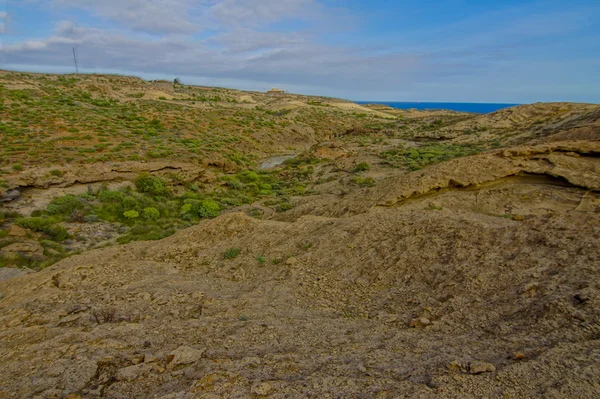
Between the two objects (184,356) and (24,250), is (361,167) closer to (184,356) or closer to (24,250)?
(24,250)

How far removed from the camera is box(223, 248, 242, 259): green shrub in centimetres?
835

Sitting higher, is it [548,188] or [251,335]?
[548,188]

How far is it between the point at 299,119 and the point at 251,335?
157 feet

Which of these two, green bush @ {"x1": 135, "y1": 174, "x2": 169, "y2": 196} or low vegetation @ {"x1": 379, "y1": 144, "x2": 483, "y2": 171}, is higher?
low vegetation @ {"x1": 379, "y1": 144, "x2": 483, "y2": 171}

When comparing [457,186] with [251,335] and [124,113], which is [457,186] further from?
[124,113]

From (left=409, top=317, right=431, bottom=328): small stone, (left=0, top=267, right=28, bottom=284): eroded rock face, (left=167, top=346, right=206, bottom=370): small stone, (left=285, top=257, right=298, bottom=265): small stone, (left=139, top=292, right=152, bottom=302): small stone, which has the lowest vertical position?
(left=0, top=267, right=28, bottom=284): eroded rock face

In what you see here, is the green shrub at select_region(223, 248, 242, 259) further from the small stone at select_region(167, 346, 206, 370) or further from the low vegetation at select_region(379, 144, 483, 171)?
the low vegetation at select_region(379, 144, 483, 171)

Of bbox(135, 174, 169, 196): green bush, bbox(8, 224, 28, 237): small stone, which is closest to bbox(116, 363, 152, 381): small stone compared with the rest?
bbox(8, 224, 28, 237): small stone

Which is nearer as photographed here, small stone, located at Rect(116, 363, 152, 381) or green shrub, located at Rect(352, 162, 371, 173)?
small stone, located at Rect(116, 363, 152, 381)

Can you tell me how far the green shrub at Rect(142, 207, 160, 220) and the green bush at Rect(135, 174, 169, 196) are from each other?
2445mm

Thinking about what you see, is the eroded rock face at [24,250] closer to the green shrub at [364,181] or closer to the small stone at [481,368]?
the small stone at [481,368]

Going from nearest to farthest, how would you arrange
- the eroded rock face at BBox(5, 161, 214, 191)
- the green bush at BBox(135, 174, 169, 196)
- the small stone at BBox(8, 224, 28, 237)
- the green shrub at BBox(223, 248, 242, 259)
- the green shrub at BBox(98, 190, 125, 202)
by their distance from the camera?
the green shrub at BBox(223, 248, 242, 259) < the small stone at BBox(8, 224, 28, 237) < the eroded rock face at BBox(5, 161, 214, 191) < the green shrub at BBox(98, 190, 125, 202) < the green bush at BBox(135, 174, 169, 196)

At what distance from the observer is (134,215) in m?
15.7

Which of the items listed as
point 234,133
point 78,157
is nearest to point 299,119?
point 234,133
